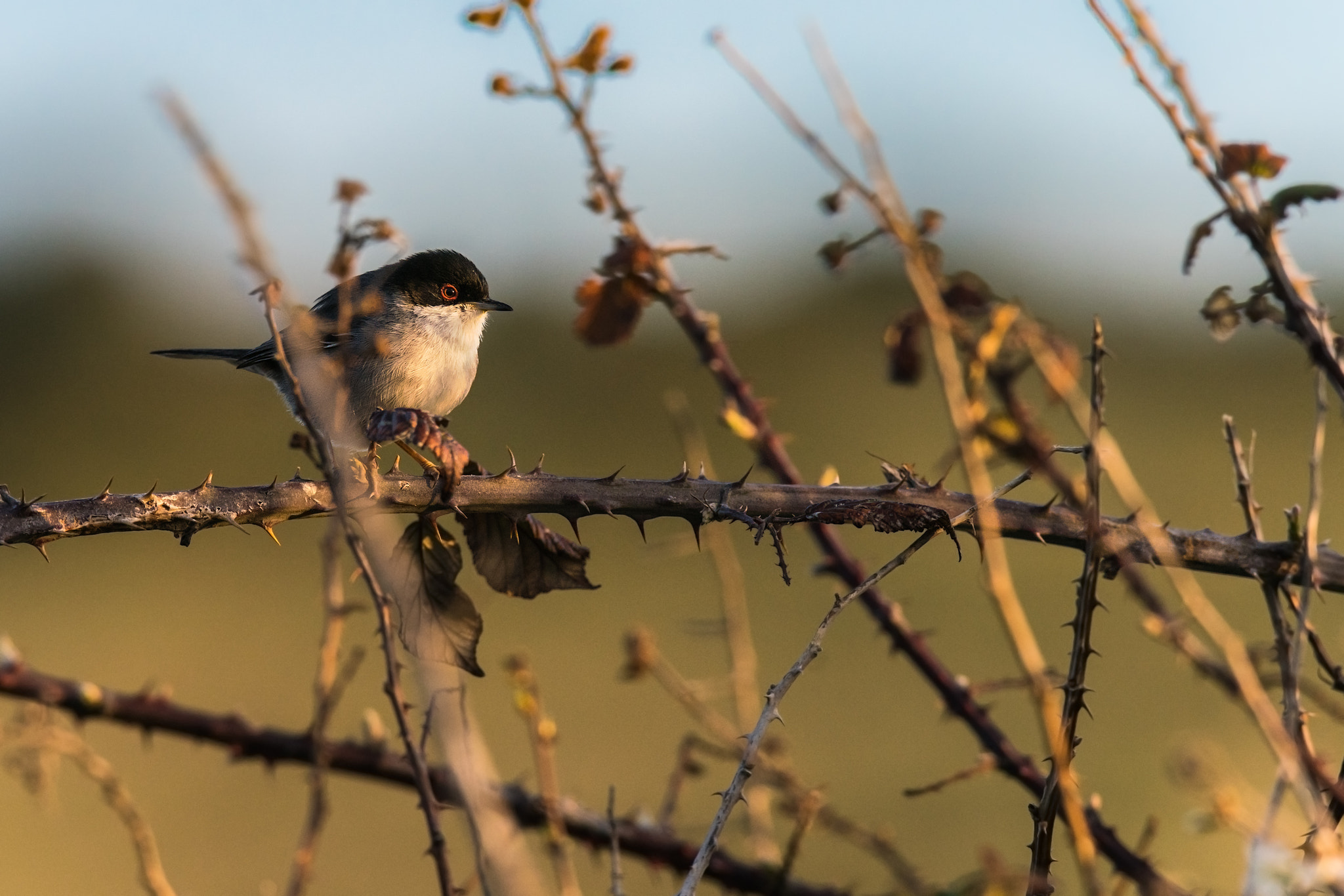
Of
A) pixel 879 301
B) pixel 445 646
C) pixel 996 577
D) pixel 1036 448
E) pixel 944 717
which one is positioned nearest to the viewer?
pixel 1036 448

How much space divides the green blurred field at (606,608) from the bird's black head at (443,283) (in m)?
1.94

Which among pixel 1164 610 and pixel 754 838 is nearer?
pixel 1164 610

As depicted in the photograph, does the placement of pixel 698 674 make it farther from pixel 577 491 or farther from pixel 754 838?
pixel 577 491

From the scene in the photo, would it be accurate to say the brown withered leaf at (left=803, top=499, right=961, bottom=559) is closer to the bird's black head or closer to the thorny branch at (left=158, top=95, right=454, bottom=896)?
the thorny branch at (left=158, top=95, right=454, bottom=896)

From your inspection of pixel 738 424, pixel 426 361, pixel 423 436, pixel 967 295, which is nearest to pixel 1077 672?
pixel 967 295

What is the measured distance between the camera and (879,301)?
14680 millimetres

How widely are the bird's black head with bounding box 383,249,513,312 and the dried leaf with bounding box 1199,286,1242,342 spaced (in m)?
3.05

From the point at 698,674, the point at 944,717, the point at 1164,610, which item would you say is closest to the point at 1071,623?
the point at 1164,610

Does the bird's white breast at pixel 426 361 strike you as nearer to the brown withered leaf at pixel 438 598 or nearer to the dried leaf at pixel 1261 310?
the brown withered leaf at pixel 438 598

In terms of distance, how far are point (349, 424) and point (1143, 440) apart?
11.6 meters

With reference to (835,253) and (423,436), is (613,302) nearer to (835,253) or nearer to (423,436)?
(835,253)

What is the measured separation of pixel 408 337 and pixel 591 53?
2079 mm

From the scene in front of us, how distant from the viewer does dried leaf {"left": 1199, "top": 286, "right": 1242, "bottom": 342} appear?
6.51 feet

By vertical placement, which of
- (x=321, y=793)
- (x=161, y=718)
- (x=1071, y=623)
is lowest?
(x=321, y=793)
